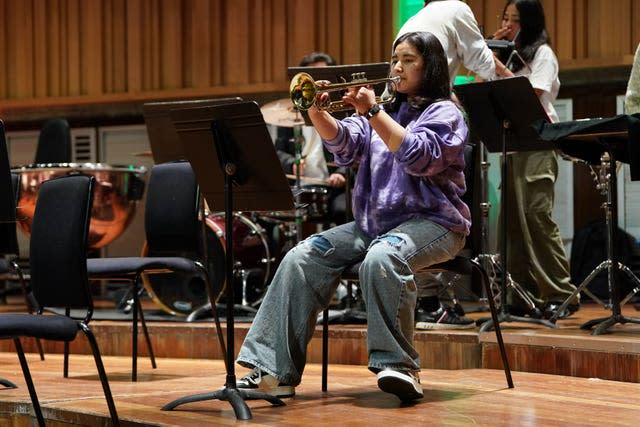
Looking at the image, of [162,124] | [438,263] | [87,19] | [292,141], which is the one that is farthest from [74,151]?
[438,263]

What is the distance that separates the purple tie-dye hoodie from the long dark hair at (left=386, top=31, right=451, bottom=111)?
0.17 feet

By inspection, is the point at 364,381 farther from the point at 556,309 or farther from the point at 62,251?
the point at 556,309

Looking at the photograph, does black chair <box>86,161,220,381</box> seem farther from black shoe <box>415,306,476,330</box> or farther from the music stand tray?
black shoe <box>415,306,476,330</box>

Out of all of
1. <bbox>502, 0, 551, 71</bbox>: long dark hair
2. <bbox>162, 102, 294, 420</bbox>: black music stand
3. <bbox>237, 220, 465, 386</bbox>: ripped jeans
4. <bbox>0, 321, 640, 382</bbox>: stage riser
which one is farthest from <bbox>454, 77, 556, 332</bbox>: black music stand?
<bbox>162, 102, 294, 420</bbox>: black music stand

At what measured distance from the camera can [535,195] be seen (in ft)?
16.3

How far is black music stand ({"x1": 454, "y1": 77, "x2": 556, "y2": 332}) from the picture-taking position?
4133mm

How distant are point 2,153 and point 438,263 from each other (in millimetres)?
1361

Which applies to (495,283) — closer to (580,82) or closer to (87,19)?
(580,82)

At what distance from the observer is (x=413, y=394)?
3072 mm

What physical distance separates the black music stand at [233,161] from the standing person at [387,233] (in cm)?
19

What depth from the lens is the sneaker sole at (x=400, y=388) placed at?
3.00 meters

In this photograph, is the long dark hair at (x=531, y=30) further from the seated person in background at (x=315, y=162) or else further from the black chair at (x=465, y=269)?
the black chair at (x=465, y=269)

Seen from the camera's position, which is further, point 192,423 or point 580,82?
point 580,82

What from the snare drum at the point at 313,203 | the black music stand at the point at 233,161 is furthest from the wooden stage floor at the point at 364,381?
the snare drum at the point at 313,203
